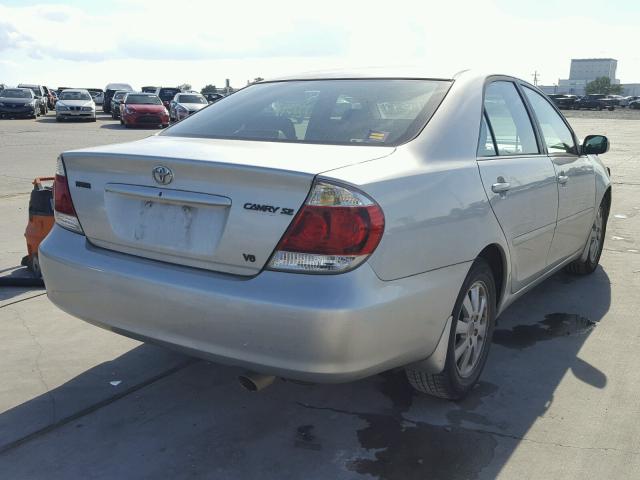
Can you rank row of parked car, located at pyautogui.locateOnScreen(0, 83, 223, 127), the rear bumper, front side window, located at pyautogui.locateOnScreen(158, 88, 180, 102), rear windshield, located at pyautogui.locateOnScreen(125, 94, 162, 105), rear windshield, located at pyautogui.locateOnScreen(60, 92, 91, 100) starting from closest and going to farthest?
the rear bumper < row of parked car, located at pyautogui.locateOnScreen(0, 83, 223, 127) < rear windshield, located at pyautogui.locateOnScreen(125, 94, 162, 105) < rear windshield, located at pyautogui.locateOnScreen(60, 92, 91, 100) < front side window, located at pyautogui.locateOnScreen(158, 88, 180, 102)

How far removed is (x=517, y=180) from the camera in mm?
3510

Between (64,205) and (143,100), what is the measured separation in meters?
25.2

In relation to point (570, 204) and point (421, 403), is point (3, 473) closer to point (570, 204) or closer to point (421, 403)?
point (421, 403)

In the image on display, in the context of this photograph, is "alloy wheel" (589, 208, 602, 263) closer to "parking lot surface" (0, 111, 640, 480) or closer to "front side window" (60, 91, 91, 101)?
"parking lot surface" (0, 111, 640, 480)

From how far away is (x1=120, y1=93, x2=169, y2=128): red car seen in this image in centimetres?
2594

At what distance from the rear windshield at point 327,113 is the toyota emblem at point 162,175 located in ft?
1.99

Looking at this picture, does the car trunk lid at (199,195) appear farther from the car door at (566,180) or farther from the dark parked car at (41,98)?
the dark parked car at (41,98)

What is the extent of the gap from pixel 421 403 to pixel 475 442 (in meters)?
0.43

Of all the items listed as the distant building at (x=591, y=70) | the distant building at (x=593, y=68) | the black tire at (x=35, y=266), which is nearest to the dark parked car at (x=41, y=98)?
the black tire at (x=35, y=266)

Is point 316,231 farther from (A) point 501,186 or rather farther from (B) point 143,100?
(B) point 143,100

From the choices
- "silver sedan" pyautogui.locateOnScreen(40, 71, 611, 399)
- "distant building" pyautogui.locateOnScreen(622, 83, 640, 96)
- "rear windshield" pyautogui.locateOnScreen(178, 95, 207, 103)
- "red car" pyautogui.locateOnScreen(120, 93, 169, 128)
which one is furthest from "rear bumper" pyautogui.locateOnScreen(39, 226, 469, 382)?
"distant building" pyautogui.locateOnScreen(622, 83, 640, 96)

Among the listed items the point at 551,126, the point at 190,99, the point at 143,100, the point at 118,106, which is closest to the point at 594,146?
the point at 551,126

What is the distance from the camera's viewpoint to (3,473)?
2648mm

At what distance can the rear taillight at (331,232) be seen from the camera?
2.42 meters
